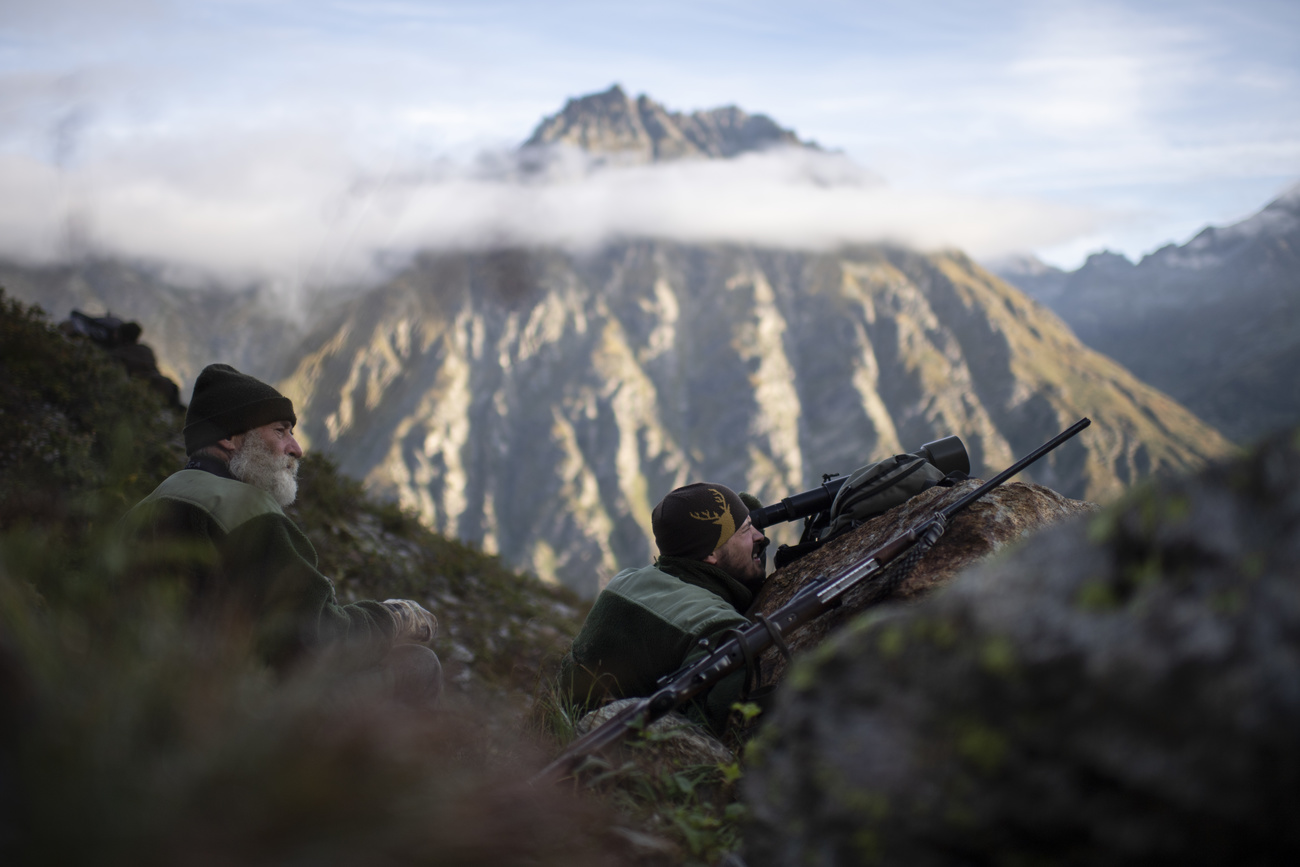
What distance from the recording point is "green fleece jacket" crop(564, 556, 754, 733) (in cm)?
483

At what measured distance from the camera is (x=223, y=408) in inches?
197

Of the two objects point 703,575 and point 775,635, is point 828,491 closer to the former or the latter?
point 703,575

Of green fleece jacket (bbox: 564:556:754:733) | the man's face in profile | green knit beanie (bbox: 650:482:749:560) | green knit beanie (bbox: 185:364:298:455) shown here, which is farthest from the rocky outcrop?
green knit beanie (bbox: 185:364:298:455)

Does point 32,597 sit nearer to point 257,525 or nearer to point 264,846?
point 257,525

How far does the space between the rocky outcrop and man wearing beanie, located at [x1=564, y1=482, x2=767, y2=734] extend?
0.41m

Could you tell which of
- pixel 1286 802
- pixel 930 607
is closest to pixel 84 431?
pixel 930 607

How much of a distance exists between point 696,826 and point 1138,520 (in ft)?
6.99

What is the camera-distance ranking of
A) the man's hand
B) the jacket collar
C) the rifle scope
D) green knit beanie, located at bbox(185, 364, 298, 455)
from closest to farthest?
green knit beanie, located at bbox(185, 364, 298, 455), the man's hand, the jacket collar, the rifle scope

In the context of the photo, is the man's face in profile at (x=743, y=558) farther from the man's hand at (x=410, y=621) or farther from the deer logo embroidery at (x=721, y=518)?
the man's hand at (x=410, y=621)

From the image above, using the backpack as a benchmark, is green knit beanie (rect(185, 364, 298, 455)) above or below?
above

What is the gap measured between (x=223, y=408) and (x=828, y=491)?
4.52 m

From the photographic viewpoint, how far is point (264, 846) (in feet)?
4.72

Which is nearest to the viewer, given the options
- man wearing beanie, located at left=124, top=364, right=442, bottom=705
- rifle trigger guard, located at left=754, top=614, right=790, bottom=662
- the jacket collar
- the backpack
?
Answer: rifle trigger guard, located at left=754, top=614, right=790, bottom=662

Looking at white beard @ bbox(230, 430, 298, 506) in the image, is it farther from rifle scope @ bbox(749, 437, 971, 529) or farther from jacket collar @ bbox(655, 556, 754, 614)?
rifle scope @ bbox(749, 437, 971, 529)
